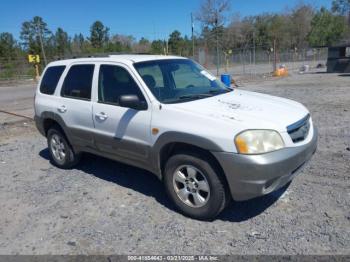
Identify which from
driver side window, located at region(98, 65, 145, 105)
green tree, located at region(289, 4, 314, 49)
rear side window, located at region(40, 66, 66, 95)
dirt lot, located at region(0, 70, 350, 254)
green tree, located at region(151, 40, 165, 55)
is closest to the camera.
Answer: dirt lot, located at region(0, 70, 350, 254)

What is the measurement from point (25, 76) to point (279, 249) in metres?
38.4

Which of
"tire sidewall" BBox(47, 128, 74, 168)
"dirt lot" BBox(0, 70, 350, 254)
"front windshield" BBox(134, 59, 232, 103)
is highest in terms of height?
"front windshield" BBox(134, 59, 232, 103)

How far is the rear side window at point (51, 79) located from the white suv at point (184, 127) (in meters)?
0.09

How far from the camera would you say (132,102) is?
398 centimetres

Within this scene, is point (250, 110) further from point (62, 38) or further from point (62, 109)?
point (62, 38)

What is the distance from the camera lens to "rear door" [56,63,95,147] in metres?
4.89

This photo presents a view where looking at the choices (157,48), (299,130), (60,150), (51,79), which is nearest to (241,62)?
(157,48)

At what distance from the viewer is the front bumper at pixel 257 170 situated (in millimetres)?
3266

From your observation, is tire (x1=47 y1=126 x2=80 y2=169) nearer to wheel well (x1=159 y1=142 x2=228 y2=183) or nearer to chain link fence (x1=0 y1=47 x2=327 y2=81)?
wheel well (x1=159 y1=142 x2=228 y2=183)

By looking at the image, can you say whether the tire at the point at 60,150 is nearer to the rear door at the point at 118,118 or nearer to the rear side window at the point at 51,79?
the rear side window at the point at 51,79

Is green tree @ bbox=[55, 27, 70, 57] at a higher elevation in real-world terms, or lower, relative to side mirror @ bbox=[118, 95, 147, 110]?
higher

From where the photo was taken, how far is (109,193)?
15.5ft

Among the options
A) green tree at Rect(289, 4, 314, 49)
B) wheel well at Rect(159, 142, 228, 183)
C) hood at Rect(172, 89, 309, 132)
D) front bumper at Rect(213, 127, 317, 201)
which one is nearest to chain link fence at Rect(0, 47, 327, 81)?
hood at Rect(172, 89, 309, 132)

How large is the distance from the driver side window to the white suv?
13 mm
